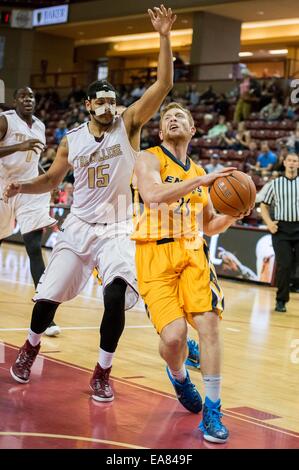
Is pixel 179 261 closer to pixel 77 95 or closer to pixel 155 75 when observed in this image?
pixel 155 75

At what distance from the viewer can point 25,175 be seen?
7.05 metres

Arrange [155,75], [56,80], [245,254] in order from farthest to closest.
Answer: [56,80]
[155,75]
[245,254]

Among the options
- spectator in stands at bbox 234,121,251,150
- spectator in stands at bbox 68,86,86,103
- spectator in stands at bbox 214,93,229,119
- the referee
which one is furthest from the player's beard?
spectator in stands at bbox 68,86,86,103

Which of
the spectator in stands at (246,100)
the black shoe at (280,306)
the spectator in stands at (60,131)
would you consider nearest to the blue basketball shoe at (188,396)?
the black shoe at (280,306)

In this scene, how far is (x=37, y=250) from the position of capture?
7121 mm

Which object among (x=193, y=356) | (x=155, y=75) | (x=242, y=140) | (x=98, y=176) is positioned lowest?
(x=193, y=356)

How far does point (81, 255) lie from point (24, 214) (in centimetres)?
229

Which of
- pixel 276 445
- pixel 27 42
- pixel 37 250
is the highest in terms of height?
pixel 27 42

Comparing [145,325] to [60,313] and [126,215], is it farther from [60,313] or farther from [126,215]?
[126,215]

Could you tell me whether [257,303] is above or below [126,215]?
below

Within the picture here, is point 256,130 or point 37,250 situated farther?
point 256,130

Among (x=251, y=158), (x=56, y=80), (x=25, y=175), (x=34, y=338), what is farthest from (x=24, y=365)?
(x=56, y=80)
